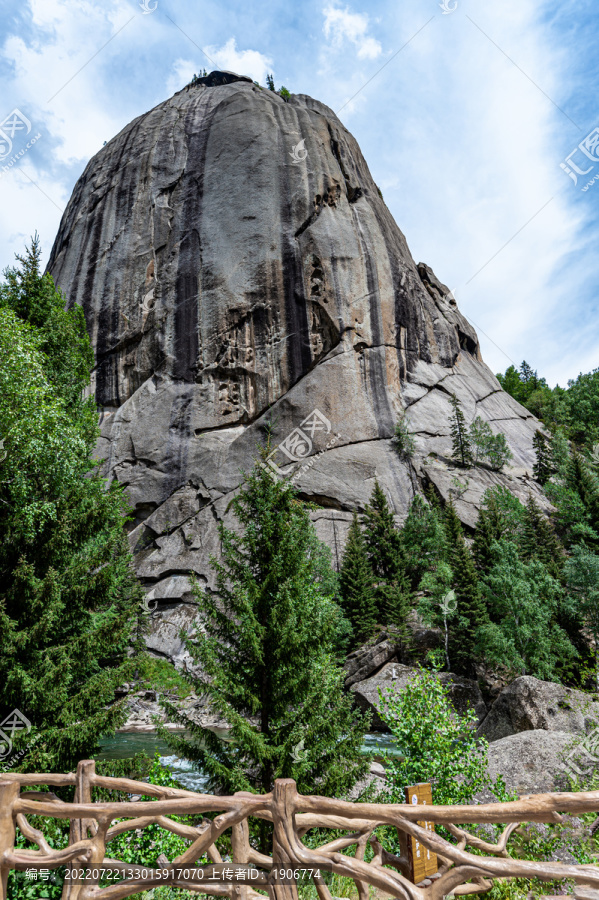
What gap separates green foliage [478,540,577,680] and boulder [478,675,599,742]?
10.1m

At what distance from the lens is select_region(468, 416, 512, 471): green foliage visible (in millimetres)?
45125

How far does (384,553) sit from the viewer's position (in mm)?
36969

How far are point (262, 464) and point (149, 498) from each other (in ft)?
103

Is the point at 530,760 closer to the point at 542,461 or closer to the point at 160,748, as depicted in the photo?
the point at 160,748

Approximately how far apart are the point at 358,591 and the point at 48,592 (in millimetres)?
26989

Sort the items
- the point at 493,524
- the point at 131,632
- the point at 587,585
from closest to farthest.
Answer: the point at 131,632 → the point at 587,585 → the point at 493,524

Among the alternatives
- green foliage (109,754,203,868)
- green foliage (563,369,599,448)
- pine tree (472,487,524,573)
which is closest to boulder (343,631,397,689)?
pine tree (472,487,524,573)

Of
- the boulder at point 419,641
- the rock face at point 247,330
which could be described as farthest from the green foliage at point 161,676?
the boulder at point 419,641

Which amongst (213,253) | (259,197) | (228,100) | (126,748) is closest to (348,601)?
(126,748)

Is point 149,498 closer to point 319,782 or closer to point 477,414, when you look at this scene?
point 477,414

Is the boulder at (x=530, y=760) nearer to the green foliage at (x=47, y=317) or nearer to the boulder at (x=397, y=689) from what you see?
the boulder at (x=397, y=689)

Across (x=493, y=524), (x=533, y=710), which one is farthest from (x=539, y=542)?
(x=533, y=710)

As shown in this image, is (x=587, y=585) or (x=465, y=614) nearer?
(x=587, y=585)

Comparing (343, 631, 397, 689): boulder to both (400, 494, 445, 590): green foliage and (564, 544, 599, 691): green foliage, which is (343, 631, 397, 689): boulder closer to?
(400, 494, 445, 590): green foliage
